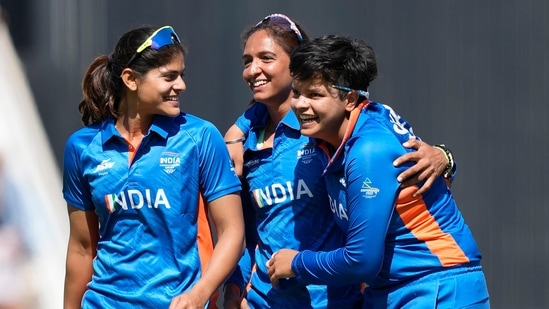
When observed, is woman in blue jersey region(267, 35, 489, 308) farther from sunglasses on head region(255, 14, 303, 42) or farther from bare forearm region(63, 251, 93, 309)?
bare forearm region(63, 251, 93, 309)

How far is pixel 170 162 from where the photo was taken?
2980mm

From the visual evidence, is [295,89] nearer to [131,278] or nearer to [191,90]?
[131,278]

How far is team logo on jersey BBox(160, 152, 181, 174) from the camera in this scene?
9.76 ft

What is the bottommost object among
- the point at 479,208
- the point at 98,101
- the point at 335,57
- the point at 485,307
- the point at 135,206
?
the point at 479,208

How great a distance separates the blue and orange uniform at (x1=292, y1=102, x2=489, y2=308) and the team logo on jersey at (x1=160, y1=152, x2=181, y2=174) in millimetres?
448

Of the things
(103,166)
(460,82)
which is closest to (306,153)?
(103,166)

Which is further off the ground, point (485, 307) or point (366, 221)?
point (366, 221)

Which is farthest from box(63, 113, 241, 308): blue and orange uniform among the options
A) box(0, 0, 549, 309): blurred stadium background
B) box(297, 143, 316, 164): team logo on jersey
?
box(0, 0, 549, 309): blurred stadium background

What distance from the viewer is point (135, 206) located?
2953mm

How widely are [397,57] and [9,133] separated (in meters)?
1.89

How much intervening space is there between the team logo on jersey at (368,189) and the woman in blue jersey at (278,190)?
0.36 m

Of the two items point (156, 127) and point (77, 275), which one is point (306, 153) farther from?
point (77, 275)

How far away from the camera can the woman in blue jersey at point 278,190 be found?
3115 mm

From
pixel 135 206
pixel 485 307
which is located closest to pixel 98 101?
pixel 135 206
